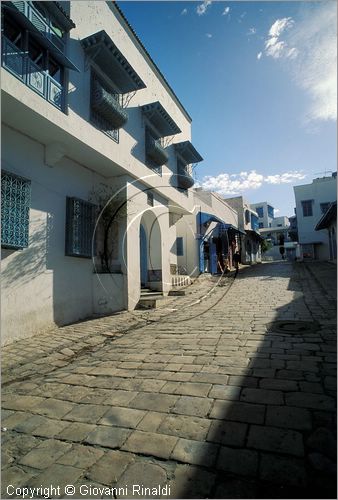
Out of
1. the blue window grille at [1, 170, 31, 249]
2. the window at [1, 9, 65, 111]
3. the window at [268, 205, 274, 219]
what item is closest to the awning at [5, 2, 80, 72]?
the window at [1, 9, 65, 111]

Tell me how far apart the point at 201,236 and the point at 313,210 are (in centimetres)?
2018

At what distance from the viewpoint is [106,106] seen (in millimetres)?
8555

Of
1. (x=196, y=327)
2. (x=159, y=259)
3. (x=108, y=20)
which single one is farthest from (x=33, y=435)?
(x=108, y=20)

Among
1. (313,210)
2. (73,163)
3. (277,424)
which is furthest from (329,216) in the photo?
(277,424)

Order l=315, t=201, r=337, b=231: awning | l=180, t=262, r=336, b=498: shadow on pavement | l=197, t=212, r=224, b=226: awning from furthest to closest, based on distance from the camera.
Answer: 1. l=315, t=201, r=337, b=231: awning
2. l=197, t=212, r=224, b=226: awning
3. l=180, t=262, r=336, b=498: shadow on pavement

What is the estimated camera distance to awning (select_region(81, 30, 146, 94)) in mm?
8086

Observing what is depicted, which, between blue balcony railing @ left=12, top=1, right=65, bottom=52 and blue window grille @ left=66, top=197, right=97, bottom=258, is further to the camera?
blue window grille @ left=66, top=197, right=97, bottom=258

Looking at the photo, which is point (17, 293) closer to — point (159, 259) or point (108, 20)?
point (159, 259)

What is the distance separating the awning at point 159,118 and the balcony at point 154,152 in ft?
2.31

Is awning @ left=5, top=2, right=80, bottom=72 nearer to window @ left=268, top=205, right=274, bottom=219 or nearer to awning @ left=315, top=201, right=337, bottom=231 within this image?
awning @ left=315, top=201, right=337, bottom=231

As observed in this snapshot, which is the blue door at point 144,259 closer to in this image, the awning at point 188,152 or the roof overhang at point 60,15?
the awning at point 188,152

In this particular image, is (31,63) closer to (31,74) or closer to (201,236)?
(31,74)

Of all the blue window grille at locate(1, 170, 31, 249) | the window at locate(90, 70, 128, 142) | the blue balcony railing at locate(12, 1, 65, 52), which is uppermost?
the blue balcony railing at locate(12, 1, 65, 52)

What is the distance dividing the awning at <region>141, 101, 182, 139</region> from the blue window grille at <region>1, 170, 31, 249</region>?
651cm
